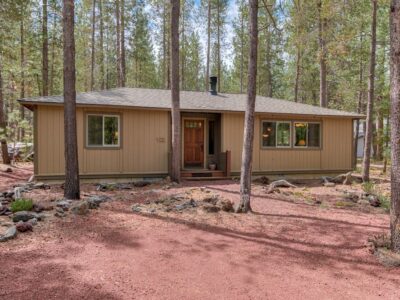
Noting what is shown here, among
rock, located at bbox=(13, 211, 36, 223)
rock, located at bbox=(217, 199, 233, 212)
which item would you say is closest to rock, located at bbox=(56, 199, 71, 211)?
rock, located at bbox=(13, 211, 36, 223)

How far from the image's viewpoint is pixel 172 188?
9.43 m

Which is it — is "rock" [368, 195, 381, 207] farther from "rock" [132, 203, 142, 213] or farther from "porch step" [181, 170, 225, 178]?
"rock" [132, 203, 142, 213]

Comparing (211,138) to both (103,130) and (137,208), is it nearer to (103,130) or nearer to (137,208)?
(103,130)

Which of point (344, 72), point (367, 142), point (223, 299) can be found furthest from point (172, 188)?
point (344, 72)

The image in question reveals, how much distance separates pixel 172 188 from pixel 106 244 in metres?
4.75

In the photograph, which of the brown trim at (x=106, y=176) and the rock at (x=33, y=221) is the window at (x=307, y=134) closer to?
the brown trim at (x=106, y=176)

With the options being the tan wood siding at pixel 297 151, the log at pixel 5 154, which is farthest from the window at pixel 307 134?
the log at pixel 5 154

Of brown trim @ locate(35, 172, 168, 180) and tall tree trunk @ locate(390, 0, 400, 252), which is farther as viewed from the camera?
brown trim @ locate(35, 172, 168, 180)

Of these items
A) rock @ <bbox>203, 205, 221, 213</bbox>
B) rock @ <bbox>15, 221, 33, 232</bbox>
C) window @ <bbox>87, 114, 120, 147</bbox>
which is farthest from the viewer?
window @ <bbox>87, 114, 120, 147</bbox>

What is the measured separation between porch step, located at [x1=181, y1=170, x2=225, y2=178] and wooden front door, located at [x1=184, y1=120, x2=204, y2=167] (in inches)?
35.7

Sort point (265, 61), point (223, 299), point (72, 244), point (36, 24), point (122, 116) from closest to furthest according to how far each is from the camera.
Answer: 1. point (223, 299)
2. point (72, 244)
3. point (122, 116)
4. point (36, 24)
5. point (265, 61)

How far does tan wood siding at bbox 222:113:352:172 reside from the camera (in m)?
12.0

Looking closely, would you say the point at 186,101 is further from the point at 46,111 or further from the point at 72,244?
the point at 72,244

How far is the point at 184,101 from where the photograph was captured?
12328mm
